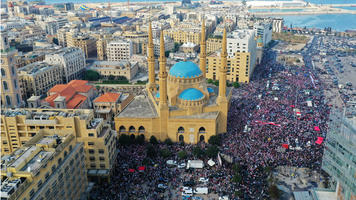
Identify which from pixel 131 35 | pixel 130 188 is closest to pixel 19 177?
pixel 130 188

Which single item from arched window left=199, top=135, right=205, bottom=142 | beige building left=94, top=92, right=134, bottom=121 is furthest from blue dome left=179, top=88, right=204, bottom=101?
beige building left=94, top=92, right=134, bottom=121

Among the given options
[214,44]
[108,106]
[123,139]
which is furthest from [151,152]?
[214,44]

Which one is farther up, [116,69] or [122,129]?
[116,69]

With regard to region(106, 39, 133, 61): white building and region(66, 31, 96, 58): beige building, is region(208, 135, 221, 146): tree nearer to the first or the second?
region(106, 39, 133, 61): white building

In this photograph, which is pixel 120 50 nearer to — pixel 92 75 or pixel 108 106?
pixel 92 75

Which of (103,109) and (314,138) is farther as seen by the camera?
(103,109)

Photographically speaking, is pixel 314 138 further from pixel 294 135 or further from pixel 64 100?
pixel 64 100

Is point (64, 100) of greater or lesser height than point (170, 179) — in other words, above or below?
above
